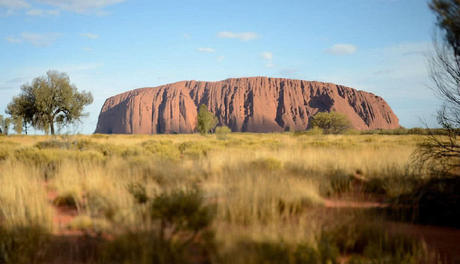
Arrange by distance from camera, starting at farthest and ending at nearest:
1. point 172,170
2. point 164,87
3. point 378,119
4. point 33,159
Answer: point 164,87, point 378,119, point 33,159, point 172,170

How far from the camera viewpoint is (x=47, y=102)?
29.5 metres

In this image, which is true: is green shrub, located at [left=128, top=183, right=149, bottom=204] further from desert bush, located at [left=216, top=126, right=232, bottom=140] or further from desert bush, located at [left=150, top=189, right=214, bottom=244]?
desert bush, located at [left=216, top=126, right=232, bottom=140]

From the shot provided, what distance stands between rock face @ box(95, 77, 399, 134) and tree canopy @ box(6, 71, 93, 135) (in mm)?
84149

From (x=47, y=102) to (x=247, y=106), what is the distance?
101065 millimetres

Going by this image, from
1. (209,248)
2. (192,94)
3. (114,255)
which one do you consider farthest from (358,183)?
(192,94)

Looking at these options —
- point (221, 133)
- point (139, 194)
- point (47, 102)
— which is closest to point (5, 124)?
point (47, 102)

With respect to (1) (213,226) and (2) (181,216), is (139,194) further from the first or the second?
(1) (213,226)

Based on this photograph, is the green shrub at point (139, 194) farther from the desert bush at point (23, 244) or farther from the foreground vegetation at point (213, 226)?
the desert bush at point (23, 244)

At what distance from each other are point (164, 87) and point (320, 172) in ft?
466

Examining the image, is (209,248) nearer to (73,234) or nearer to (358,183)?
(73,234)

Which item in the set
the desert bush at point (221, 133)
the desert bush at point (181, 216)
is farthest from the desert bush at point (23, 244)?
the desert bush at point (221, 133)

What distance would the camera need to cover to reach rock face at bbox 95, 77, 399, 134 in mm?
120312

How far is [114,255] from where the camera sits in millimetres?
2812

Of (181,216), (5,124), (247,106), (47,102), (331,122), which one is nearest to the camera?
(181,216)
